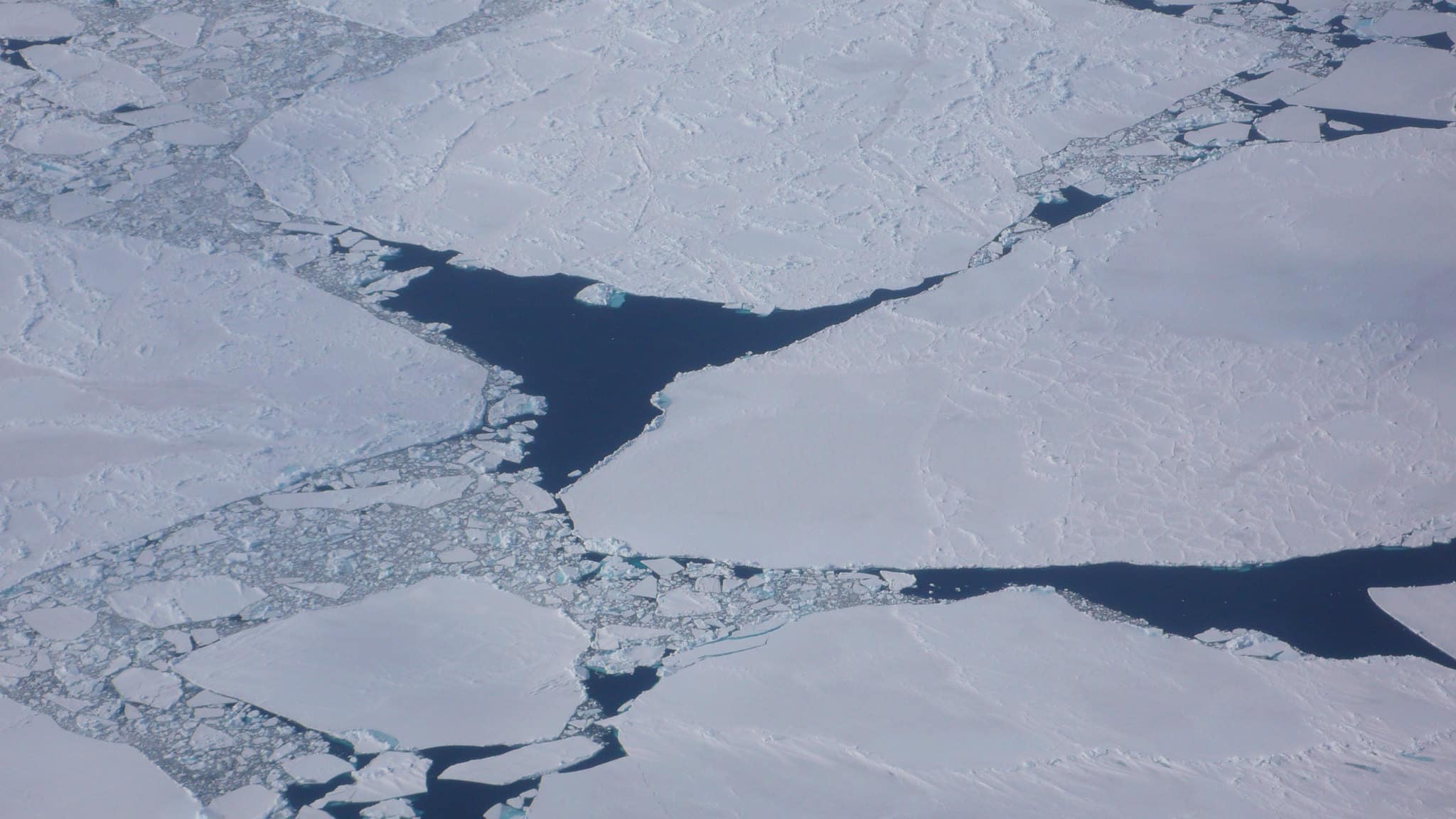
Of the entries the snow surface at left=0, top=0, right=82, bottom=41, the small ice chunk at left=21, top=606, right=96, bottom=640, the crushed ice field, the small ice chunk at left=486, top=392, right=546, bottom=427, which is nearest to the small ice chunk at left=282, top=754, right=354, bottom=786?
the crushed ice field

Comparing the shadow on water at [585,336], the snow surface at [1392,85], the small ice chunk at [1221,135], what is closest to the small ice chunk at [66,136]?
the shadow on water at [585,336]

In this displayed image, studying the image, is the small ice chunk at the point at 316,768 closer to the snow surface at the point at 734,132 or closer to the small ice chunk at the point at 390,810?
the small ice chunk at the point at 390,810

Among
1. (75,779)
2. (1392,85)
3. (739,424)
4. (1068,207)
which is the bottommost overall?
(75,779)

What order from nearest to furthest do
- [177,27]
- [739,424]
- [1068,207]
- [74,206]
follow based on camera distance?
[739,424] → [1068,207] → [74,206] → [177,27]

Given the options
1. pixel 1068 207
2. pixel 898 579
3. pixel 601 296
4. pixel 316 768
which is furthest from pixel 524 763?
pixel 1068 207

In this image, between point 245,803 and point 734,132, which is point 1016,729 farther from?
point 734,132

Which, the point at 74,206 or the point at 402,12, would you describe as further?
the point at 402,12

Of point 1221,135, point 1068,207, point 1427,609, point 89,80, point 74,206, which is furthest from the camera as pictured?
point 89,80
